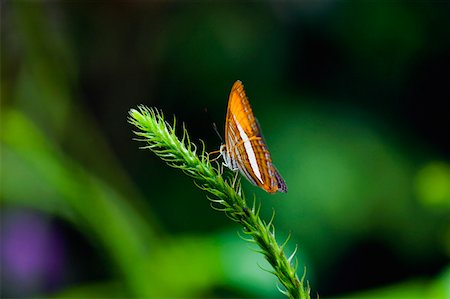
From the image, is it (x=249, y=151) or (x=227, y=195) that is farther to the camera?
(x=249, y=151)

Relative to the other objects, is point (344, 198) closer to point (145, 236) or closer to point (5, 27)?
point (145, 236)

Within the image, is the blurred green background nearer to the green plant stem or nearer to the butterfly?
the butterfly

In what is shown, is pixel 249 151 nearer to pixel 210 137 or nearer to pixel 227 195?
pixel 227 195

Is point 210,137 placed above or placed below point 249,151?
above

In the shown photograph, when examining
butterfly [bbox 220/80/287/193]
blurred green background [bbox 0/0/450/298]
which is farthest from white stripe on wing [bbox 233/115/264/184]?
blurred green background [bbox 0/0/450/298]

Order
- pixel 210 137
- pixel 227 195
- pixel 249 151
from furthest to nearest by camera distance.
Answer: pixel 210 137 < pixel 249 151 < pixel 227 195

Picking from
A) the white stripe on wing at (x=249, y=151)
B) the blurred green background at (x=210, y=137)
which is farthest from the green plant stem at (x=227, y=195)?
the blurred green background at (x=210, y=137)

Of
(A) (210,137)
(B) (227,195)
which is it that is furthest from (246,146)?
(A) (210,137)

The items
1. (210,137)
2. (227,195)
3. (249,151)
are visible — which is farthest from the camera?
(210,137)
